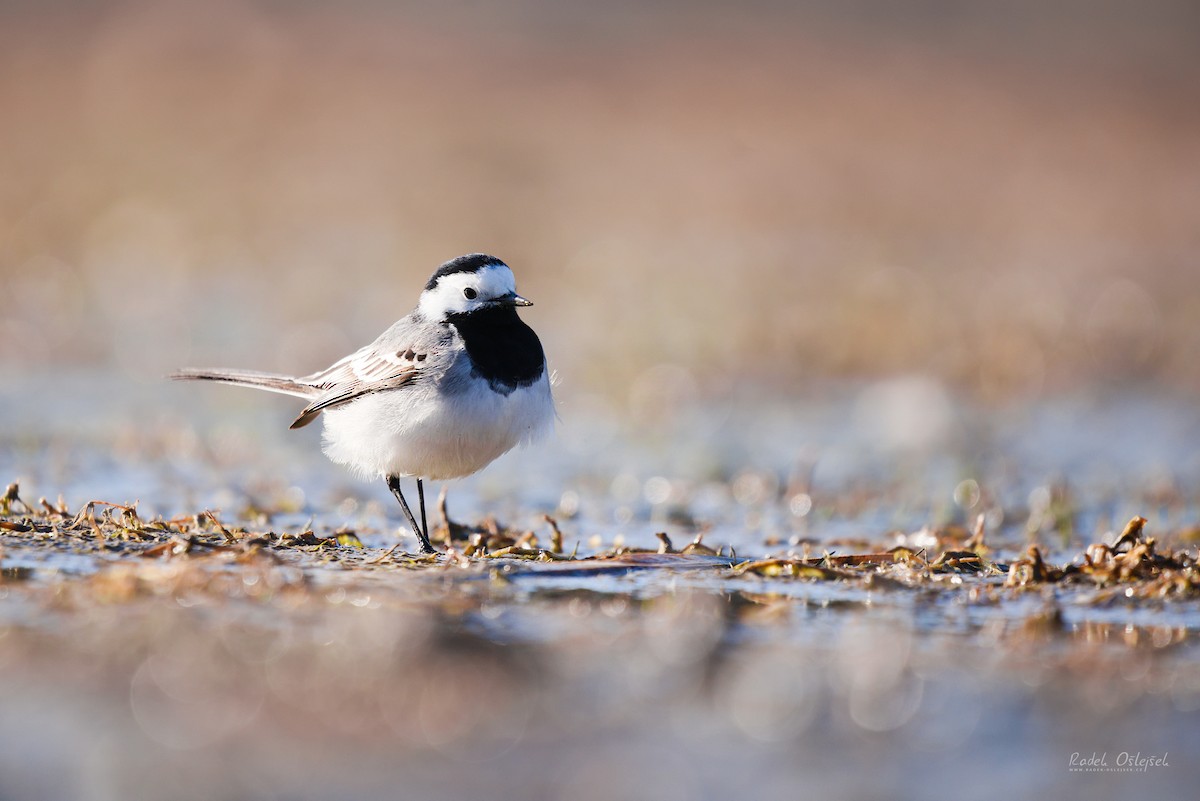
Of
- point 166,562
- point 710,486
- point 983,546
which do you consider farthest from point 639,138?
point 166,562

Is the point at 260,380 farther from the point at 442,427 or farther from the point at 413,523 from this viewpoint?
the point at 442,427

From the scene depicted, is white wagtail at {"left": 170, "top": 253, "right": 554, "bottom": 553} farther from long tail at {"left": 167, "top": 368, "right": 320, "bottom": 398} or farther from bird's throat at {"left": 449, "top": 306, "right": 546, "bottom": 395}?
long tail at {"left": 167, "top": 368, "right": 320, "bottom": 398}

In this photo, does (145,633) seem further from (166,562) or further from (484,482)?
(484,482)

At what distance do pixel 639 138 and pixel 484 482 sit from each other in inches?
582

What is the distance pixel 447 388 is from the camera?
6.27m

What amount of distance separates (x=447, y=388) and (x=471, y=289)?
64cm

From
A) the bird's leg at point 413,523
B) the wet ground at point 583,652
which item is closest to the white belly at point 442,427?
the bird's leg at point 413,523

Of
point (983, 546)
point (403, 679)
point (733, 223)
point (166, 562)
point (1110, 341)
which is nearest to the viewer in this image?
point (403, 679)

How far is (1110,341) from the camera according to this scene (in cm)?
1316

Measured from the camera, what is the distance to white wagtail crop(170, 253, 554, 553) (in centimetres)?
628

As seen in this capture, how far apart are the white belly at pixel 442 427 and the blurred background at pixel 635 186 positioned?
5.42 m

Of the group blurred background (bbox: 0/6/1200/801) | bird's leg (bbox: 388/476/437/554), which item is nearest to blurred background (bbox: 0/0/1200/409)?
blurred background (bbox: 0/6/1200/801)

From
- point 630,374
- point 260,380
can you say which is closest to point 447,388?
point 260,380

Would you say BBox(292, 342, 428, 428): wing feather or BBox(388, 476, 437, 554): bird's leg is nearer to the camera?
BBox(388, 476, 437, 554): bird's leg
